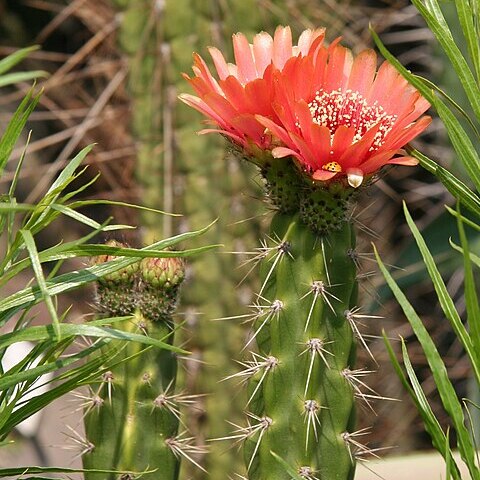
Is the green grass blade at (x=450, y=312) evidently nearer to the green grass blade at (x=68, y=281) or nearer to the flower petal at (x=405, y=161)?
the flower petal at (x=405, y=161)

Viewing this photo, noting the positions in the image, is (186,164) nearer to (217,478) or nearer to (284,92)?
(217,478)

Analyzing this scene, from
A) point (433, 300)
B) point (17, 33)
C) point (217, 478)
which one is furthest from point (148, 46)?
point (17, 33)

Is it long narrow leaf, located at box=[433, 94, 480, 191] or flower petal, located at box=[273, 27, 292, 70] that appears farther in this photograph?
flower petal, located at box=[273, 27, 292, 70]

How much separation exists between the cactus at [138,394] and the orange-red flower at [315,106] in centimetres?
16

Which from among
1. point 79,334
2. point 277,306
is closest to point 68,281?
point 79,334

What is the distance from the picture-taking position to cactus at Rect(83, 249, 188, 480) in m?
0.97

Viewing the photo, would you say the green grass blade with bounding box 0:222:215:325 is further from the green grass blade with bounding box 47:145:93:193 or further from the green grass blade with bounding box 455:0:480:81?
the green grass blade with bounding box 455:0:480:81

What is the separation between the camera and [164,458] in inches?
38.7

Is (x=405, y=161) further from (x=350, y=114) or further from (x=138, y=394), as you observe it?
(x=138, y=394)

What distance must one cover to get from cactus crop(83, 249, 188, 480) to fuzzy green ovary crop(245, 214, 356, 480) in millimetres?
111

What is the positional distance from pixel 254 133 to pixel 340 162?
0.08 metres

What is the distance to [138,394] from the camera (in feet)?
3.23

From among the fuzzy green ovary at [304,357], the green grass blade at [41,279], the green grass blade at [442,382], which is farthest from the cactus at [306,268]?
the green grass blade at [41,279]

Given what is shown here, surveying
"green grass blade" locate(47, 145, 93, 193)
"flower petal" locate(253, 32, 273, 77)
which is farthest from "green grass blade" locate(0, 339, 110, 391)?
"flower petal" locate(253, 32, 273, 77)
